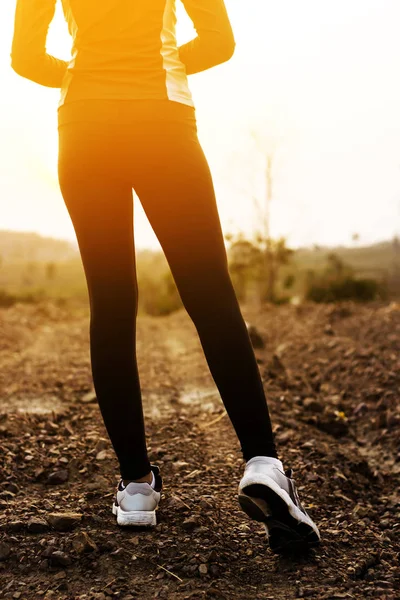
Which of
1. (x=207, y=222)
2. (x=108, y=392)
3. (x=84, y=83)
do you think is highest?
(x=84, y=83)

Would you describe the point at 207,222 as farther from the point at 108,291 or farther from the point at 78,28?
the point at 78,28

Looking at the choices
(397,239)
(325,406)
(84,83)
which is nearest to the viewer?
(84,83)

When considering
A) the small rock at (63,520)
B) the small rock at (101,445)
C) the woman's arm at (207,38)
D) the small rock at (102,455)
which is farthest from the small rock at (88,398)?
the woman's arm at (207,38)

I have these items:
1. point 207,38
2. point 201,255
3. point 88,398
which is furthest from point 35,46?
point 88,398

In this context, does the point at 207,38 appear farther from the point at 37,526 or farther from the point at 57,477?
the point at 57,477

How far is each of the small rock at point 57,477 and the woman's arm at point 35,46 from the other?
5.02 ft

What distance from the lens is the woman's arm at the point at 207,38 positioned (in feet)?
5.75

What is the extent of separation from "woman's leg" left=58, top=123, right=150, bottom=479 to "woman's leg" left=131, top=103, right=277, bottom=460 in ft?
0.32

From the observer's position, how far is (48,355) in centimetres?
672

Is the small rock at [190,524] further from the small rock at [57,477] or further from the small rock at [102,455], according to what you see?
the small rock at [102,455]

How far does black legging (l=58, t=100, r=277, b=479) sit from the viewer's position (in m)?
1.68

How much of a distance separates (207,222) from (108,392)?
0.62 m

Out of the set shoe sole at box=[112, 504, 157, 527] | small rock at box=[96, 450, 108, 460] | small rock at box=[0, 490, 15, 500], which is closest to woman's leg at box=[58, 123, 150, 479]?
shoe sole at box=[112, 504, 157, 527]

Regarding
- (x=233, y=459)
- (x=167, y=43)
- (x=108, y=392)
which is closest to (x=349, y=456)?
(x=233, y=459)
